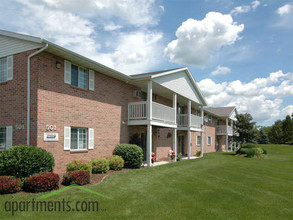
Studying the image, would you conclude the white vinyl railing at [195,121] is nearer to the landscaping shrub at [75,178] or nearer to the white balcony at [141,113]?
the white balcony at [141,113]

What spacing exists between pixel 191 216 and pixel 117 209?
200 centimetres

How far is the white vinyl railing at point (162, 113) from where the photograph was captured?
15.6 metres

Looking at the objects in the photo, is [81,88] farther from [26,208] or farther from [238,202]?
[238,202]

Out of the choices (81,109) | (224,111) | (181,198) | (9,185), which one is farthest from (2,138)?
(224,111)

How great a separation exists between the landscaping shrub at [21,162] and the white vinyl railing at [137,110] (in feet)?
24.4

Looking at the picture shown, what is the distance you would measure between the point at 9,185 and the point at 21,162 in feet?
3.35

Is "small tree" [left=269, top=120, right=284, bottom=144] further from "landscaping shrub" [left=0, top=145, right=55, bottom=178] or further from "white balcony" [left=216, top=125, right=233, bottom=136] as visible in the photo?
"landscaping shrub" [left=0, top=145, right=55, bottom=178]

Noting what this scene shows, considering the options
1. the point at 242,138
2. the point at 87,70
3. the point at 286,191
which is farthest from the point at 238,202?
the point at 242,138

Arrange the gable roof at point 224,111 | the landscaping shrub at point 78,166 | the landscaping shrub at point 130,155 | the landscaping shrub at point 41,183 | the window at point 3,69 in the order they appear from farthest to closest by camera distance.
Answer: the gable roof at point 224,111
the landscaping shrub at point 130,155
the window at point 3,69
the landscaping shrub at point 78,166
the landscaping shrub at point 41,183

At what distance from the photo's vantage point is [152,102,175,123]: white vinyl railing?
1565 centimetres

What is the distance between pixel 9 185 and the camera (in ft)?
24.8

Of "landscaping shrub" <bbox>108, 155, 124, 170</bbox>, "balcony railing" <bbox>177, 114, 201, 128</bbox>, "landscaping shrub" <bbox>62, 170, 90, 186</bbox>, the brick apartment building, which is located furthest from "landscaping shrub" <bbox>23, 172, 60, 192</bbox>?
"balcony railing" <bbox>177, 114, 201, 128</bbox>

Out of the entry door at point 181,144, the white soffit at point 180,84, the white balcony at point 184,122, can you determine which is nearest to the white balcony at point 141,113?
the white soffit at point 180,84

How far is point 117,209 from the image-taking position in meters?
6.58
